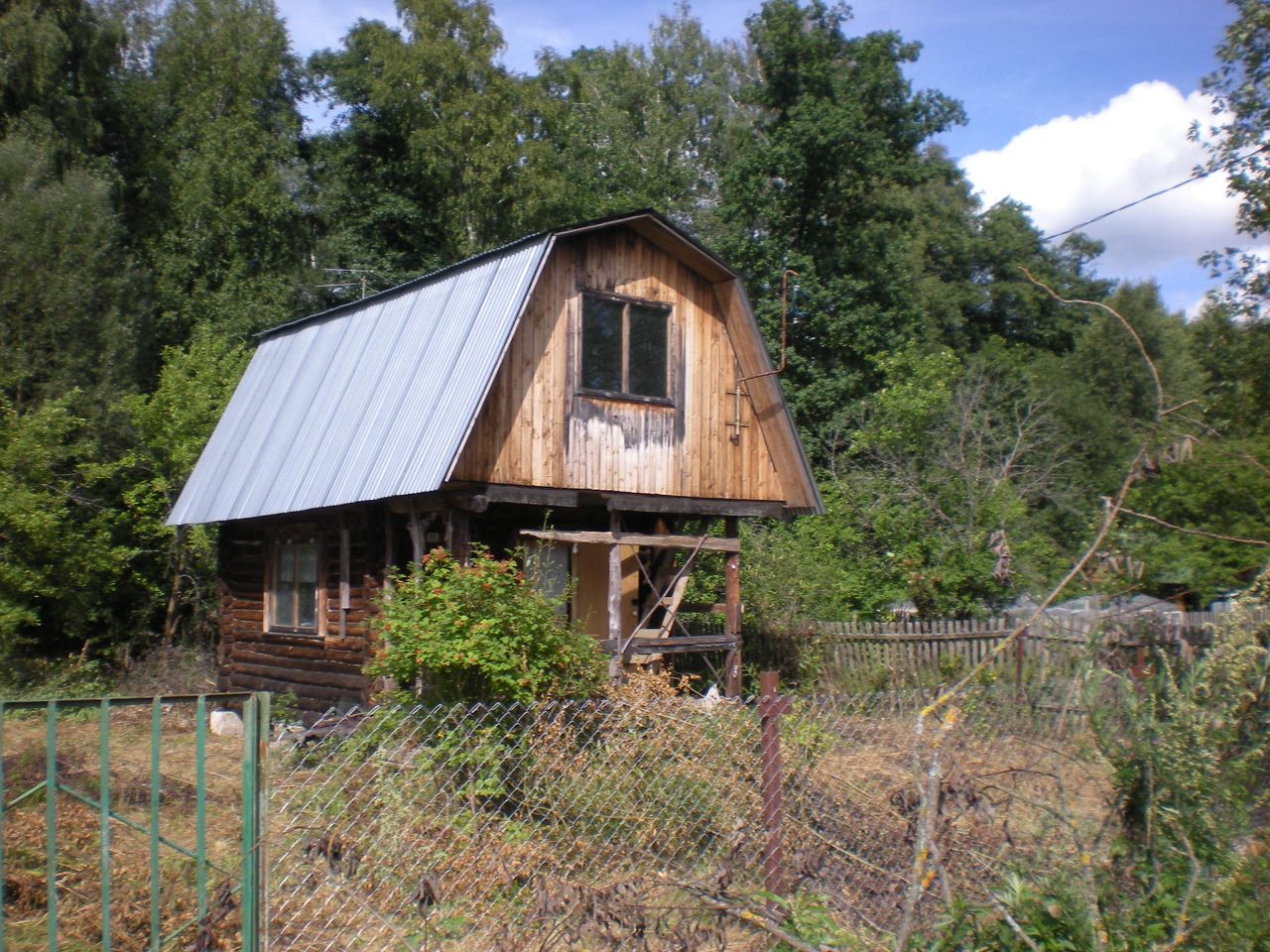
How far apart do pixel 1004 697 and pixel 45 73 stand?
2543cm

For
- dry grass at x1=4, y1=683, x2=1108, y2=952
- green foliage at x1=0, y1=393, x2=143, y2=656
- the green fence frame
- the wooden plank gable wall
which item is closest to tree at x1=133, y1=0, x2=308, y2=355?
green foliage at x1=0, y1=393, x2=143, y2=656

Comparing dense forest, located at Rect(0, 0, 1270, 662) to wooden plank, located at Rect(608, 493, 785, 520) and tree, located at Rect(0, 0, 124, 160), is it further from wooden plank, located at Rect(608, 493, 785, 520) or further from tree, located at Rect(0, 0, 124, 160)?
wooden plank, located at Rect(608, 493, 785, 520)

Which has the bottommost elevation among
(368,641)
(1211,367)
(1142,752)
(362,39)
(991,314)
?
(368,641)

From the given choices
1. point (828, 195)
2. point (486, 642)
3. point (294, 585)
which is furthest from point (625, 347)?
point (828, 195)

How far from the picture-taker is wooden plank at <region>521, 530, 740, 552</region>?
40.8ft

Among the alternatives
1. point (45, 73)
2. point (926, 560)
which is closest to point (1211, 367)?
point (926, 560)

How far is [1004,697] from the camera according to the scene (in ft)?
25.8

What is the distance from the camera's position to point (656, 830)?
6219 millimetres

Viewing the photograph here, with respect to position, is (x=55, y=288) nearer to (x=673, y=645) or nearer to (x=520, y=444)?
(x=520, y=444)

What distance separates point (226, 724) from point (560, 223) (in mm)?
21369

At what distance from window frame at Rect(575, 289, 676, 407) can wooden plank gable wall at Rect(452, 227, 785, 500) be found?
1.3 inches

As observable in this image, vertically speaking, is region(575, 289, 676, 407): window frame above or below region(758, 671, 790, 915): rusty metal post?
above

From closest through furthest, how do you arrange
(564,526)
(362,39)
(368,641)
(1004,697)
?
(1004,697) < (368,641) < (564,526) < (362,39)

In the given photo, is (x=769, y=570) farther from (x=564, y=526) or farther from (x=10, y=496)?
(x=10, y=496)
